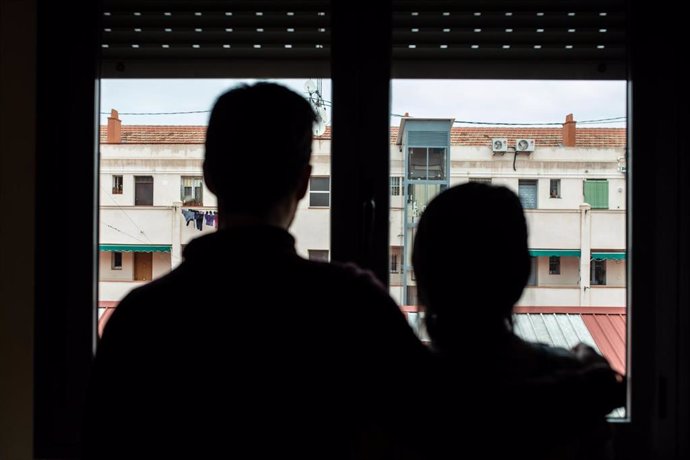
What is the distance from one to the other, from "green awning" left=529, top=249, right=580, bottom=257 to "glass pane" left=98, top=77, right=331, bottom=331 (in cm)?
53

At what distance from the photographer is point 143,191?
1.50 m

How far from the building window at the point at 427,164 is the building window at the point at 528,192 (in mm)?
196

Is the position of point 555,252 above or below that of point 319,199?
below

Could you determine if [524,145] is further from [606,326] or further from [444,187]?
[606,326]

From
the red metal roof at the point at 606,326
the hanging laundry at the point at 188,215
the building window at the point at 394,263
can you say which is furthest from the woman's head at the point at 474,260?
the hanging laundry at the point at 188,215

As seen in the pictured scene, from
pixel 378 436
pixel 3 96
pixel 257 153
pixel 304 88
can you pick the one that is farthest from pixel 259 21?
pixel 378 436

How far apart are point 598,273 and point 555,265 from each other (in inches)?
4.7

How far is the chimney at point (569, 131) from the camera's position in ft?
4.92

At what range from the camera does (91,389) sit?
783 mm

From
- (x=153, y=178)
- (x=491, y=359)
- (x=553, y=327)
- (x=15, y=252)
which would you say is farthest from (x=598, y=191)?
(x=15, y=252)

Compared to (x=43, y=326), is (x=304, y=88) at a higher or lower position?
higher

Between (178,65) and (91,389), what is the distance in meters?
0.97

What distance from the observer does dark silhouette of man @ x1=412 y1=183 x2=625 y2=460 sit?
77cm

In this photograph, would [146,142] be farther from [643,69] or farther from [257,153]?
[643,69]
